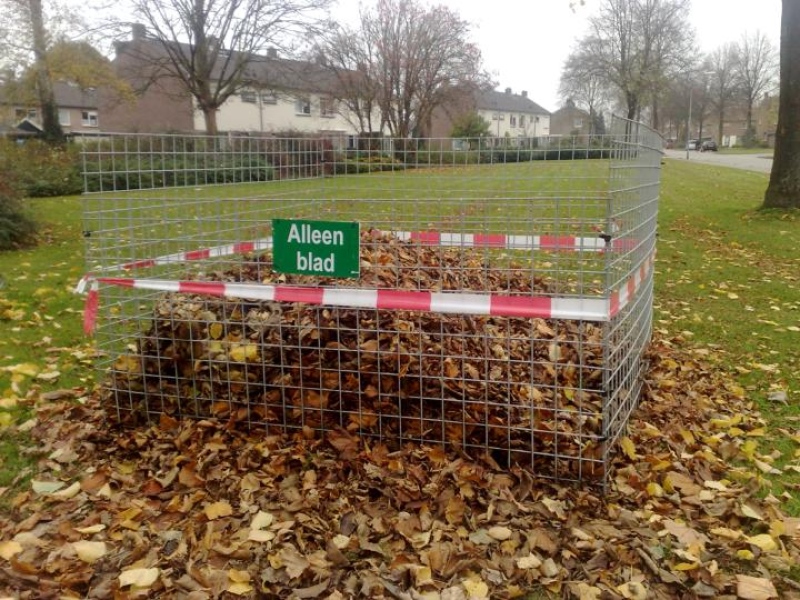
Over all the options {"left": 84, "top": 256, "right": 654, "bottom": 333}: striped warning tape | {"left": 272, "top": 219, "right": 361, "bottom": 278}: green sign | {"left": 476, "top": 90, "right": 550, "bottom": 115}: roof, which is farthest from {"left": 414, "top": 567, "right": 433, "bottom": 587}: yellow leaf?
{"left": 476, "top": 90, "right": 550, "bottom": 115}: roof

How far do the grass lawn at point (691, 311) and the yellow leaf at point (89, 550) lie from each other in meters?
0.86

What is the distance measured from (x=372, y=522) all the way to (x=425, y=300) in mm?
1073

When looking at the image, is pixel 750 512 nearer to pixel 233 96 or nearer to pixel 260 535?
pixel 260 535

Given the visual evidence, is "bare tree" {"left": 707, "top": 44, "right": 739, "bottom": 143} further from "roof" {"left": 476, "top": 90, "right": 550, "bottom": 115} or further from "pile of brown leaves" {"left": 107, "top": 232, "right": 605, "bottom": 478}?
"pile of brown leaves" {"left": 107, "top": 232, "right": 605, "bottom": 478}

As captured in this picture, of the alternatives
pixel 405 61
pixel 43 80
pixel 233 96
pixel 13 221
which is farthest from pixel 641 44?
pixel 13 221

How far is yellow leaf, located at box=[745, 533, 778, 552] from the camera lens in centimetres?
286

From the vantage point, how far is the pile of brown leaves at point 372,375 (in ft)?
11.5

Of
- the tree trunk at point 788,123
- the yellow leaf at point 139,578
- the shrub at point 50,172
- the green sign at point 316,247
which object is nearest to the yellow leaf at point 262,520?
the yellow leaf at point 139,578

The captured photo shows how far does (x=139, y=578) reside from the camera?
270cm

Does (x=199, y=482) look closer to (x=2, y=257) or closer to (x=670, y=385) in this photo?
(x=670, y=385)

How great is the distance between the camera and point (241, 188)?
505cm

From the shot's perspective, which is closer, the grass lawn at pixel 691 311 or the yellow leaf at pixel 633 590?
the yellow leaf at pixel 633 590

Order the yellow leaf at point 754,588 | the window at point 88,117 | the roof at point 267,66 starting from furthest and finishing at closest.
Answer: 1. the window at point 88,117
2. the roof at point 267,66
3. the yellow leaf at point 754,588

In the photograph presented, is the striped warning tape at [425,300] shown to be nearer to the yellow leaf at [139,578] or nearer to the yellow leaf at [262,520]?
the yellow leaf at [262,520]
